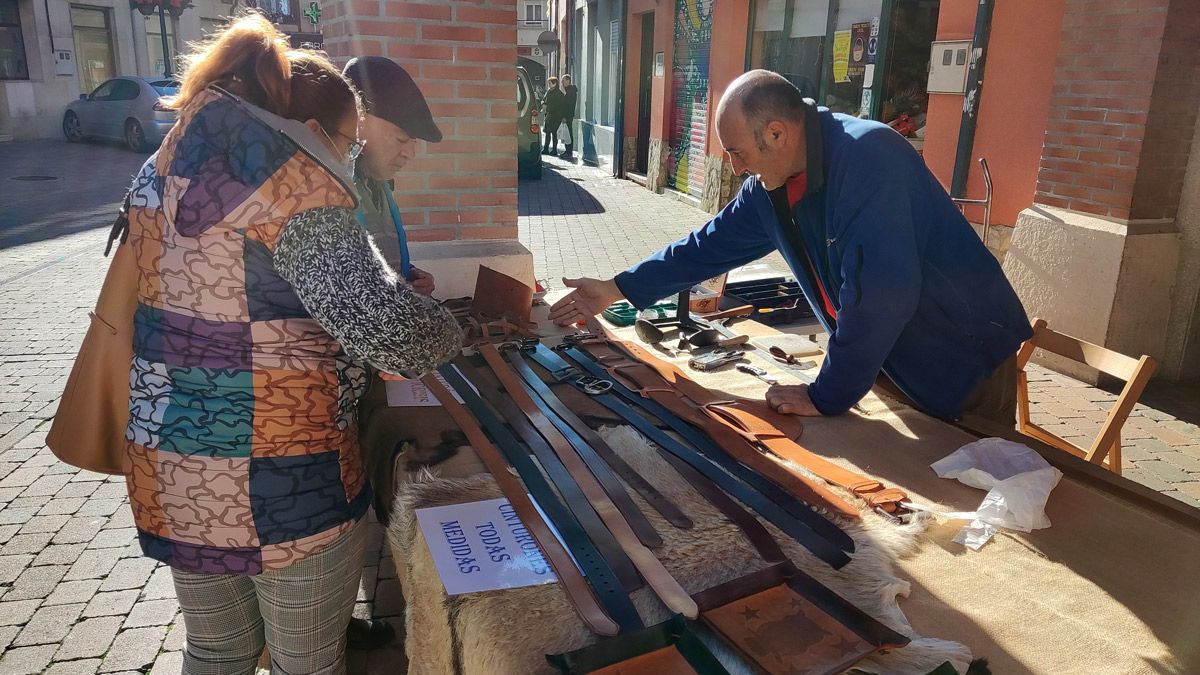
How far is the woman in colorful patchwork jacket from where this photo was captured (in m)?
1.49

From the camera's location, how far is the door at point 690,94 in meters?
12.2

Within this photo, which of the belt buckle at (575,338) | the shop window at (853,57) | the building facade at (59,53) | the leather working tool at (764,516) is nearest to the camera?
the leather working tool at (764,516)

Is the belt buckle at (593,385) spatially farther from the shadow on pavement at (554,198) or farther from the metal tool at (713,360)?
the shadow on pavement at (554,198)

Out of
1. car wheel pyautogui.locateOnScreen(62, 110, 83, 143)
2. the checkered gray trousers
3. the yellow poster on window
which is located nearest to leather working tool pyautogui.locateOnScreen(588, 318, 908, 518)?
the checkered gray trousers

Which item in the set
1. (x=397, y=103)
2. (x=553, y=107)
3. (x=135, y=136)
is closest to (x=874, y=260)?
(x=397, y=103)

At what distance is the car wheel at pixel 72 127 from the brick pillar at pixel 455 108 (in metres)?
19.5

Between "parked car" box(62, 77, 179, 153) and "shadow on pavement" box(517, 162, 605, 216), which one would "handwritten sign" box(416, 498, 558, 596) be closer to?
"shadow on pavement" box(517, 162, 605, 216)

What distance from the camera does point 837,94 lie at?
9023mm

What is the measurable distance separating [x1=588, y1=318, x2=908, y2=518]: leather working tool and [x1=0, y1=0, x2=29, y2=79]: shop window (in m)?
23.9

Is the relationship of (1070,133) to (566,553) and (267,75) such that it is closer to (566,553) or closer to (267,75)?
(566,553)

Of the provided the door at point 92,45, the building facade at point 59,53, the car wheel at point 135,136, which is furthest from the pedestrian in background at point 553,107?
the door at point 92,45

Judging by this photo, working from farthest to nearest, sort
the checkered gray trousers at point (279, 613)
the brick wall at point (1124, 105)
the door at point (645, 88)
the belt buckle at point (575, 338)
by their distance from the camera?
the door at point (645, 88), the brick wall at point (1124, 105), the belt buckle at point (575, 338), the checkered gray trousers at point (279, 613)

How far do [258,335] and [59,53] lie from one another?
985 inches

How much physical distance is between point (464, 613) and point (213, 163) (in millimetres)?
932
